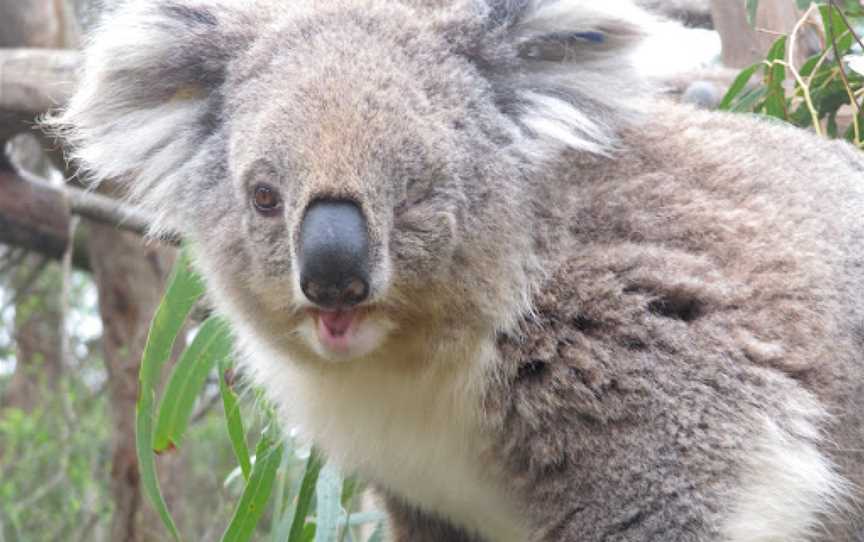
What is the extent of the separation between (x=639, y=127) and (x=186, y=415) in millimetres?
1362

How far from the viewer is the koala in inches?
73.2

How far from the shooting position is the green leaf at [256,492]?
104 inches

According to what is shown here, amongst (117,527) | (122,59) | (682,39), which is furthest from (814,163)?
(117,527)

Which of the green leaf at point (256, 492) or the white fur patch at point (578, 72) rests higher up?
the white fur patch at point (578, 72)

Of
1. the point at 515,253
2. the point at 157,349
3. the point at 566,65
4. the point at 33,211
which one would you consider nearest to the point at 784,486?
Result: the point at 515,253

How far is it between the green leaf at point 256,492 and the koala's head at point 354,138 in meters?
0.53

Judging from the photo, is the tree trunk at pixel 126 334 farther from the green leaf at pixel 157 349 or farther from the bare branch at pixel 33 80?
the green leaf at pixel 157 349

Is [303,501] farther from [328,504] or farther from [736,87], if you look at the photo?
[736,87]

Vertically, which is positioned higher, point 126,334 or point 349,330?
point 349,330

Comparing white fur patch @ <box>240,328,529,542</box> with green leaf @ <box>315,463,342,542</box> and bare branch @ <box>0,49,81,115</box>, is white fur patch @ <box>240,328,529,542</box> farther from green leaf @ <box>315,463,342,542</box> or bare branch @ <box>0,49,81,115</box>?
bare branch @ <box>0,49,81,115</box>

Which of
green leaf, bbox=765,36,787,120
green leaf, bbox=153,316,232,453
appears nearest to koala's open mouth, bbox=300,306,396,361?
green leaf, bbox=153,316,232,453

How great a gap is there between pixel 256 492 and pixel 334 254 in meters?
1.13

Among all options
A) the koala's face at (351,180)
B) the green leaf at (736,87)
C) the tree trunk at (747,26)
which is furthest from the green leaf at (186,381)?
the tree trunk at (747,26)

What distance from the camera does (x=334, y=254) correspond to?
67.8 inches
